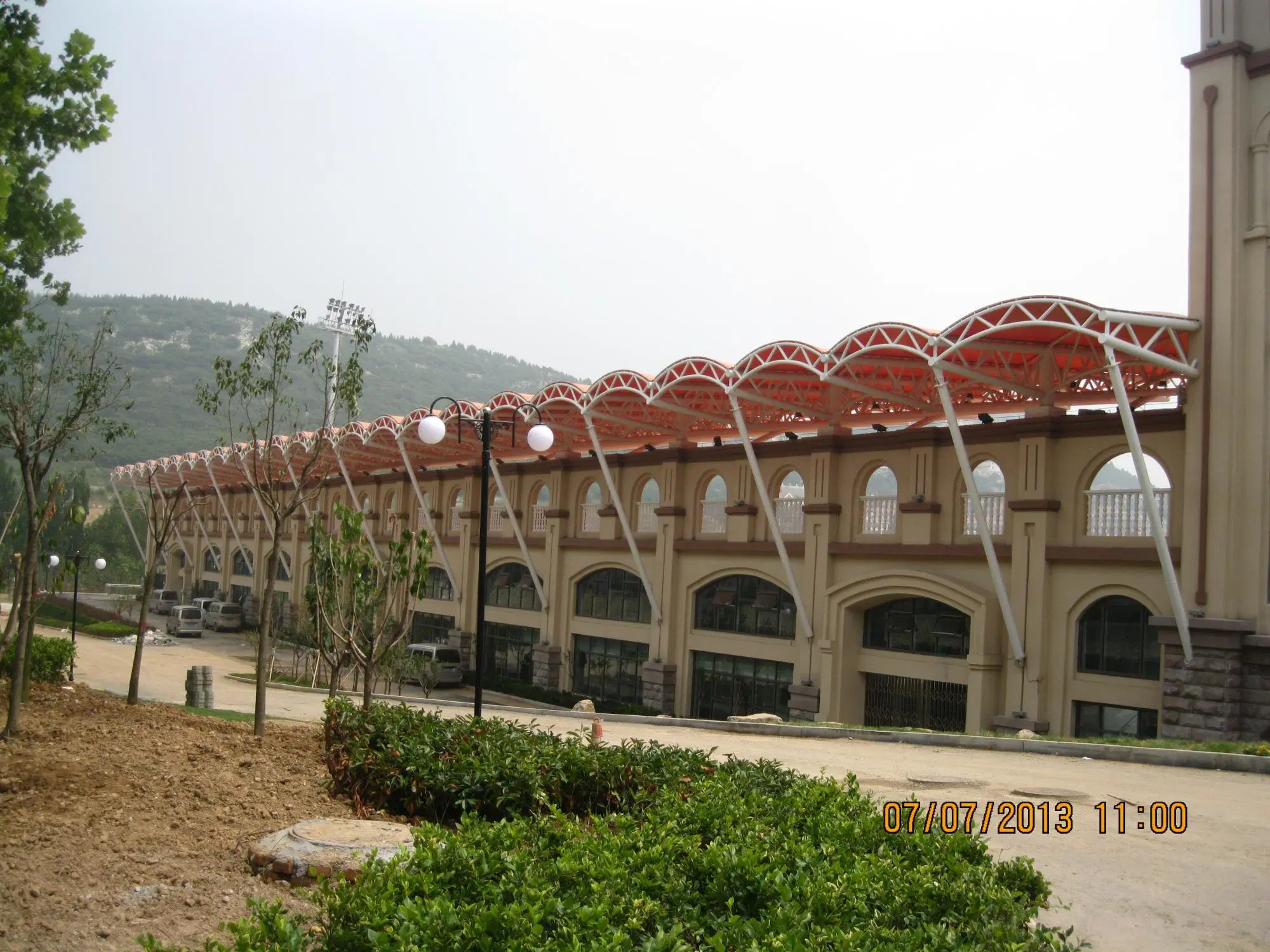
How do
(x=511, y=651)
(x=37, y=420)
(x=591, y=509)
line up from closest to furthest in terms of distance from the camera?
(x=37, y=420) < (x=591, y=509) < (x=511, y=651)

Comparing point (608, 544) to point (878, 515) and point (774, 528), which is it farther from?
point (878, 515)

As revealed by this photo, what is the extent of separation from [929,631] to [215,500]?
178 ft

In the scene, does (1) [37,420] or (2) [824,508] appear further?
(2) [824,508]

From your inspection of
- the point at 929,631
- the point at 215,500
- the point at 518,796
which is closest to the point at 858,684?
the point at 929,631

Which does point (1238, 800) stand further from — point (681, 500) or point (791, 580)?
point (681, 500)

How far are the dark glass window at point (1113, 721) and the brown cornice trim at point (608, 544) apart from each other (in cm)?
1364

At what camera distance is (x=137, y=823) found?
9.25 metres

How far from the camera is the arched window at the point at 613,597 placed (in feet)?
108

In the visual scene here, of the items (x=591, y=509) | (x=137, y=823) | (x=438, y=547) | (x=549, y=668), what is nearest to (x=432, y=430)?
(x=137, y=823)

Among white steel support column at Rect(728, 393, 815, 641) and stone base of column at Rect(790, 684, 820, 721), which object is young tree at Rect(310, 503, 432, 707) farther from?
stone base of column at Rect(790, 684, 820, 721)

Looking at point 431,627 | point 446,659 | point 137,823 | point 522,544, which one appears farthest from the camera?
point 431,627

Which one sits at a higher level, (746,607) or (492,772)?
(746,607)

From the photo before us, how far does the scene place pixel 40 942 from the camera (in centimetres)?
698

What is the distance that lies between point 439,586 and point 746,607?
18.5 m
